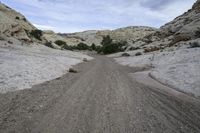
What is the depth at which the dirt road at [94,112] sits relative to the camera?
6.51 m

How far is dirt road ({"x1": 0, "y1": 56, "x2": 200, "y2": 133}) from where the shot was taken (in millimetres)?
6512

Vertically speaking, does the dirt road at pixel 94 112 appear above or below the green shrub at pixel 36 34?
below

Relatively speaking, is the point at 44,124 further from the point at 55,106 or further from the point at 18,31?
the point at 18,31

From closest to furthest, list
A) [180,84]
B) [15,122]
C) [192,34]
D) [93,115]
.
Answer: [15,122] → [93,115] → [180,84] → [192,34]

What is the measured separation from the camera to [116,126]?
6766 mm

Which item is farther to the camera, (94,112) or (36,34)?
(36,34)

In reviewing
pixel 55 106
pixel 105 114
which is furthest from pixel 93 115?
pixel 55 106

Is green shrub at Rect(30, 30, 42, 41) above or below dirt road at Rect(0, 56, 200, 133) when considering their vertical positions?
above

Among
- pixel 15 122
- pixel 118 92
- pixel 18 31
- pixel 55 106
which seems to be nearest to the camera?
pixel 15 122

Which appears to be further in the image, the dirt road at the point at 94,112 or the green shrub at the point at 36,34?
the green shrub at the point at 36,34

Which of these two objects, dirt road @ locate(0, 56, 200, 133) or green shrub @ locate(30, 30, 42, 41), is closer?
dirt road @ locate(0, 56, 200, 133)

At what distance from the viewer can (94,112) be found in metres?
7.92

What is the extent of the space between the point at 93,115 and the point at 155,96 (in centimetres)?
470

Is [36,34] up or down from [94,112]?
up
